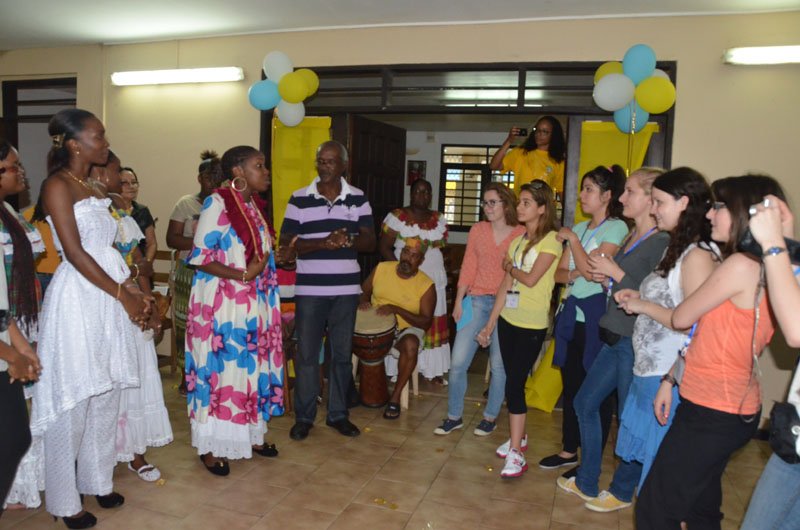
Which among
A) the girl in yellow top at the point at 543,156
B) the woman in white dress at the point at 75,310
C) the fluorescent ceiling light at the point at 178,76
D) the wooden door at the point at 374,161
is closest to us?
the woman in white dress at the point at 75,310

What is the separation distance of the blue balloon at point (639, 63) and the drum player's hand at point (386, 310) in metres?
2.32

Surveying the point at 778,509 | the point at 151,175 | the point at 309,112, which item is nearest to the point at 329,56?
the point at 309,112

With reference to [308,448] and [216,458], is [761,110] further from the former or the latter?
[216,458]

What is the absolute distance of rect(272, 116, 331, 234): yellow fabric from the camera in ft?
17.6

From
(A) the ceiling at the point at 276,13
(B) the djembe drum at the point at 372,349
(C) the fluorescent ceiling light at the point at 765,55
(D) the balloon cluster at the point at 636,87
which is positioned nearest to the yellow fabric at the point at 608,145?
(D) the balloon cluster at the point at 636,87

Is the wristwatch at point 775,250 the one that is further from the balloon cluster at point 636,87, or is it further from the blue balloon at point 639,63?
the blue balloon at point 639,63

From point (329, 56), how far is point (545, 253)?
3.02 meters

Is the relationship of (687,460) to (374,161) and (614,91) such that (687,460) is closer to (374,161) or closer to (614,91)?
(614,91)

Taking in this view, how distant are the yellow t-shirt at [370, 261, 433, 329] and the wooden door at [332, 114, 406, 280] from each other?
1139 mm

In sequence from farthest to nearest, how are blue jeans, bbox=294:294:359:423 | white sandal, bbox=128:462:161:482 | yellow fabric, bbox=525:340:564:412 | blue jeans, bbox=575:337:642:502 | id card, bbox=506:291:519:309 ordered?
yellow fabric, bbox=525:340:564:412 → blue jeans, bbox=294:294:359:423 → id card, bbox=506:291:519:309 → white sandal, bbox=128:462:161:482 → blue jeans, bbox=575:337:642:502

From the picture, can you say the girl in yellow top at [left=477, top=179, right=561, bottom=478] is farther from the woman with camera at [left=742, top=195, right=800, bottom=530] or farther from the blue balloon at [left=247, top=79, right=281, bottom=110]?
the blue balloon at [left=247, top=79, right=281, bottom=110]

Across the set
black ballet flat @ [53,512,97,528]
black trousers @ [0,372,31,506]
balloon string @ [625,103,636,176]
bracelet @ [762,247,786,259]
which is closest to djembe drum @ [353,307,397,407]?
black ballet flat @ [53,512,97,528]

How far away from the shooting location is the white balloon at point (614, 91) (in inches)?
163

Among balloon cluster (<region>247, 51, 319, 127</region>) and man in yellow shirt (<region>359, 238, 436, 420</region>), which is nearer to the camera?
man in yellow shirt (<region>359, 238, 436, 420</region>)
